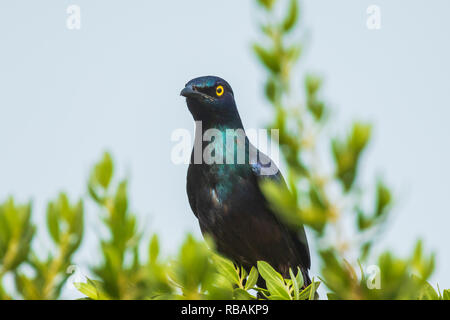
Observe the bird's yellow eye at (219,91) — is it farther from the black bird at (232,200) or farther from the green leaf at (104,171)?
the green leaf at (104,171)

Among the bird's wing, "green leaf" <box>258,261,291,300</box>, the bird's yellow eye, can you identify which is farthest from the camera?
Answer: the bird's yellow eye

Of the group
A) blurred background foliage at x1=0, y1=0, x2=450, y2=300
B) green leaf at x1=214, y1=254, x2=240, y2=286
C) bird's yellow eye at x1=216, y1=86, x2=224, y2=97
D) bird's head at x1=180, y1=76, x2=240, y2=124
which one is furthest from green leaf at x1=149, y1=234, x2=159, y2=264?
bird's yellow eye at x1=216, y1=86, x2=224, y2=97

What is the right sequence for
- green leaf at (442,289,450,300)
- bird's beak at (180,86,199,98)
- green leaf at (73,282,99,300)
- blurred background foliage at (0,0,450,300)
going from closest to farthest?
blurred background foliage at (0,0,450,300), green leaf at (73,282,99,300), green leaf at (442,289,450,300), bird's beak at (180,86,199,98)

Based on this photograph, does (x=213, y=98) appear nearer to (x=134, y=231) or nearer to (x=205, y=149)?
(x=205, y=149)

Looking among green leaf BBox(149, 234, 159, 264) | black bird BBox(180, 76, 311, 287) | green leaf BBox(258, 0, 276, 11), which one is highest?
green leaf BBox(258, 0, 276, 11)

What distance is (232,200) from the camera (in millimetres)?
5770

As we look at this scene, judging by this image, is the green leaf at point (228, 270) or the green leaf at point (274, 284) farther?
the green leaf at point (228, 270)

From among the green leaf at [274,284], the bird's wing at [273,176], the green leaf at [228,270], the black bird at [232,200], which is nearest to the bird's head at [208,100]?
the black bird at [232,200]

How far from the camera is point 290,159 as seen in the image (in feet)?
3.91

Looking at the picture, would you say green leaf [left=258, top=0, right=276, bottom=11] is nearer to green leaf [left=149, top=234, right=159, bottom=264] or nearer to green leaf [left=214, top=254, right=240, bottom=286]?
green leaf [left=149, top=234, right=159, bottom=264]

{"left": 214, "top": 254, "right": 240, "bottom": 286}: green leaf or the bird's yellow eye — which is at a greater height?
the bird's yellow eye

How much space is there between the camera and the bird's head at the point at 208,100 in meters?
6.26

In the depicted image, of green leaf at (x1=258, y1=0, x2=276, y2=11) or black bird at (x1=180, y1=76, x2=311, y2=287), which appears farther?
black bird at (x1=180, y1=76, x2=311, y2=287)

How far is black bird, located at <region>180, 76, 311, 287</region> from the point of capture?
5.77 metres
